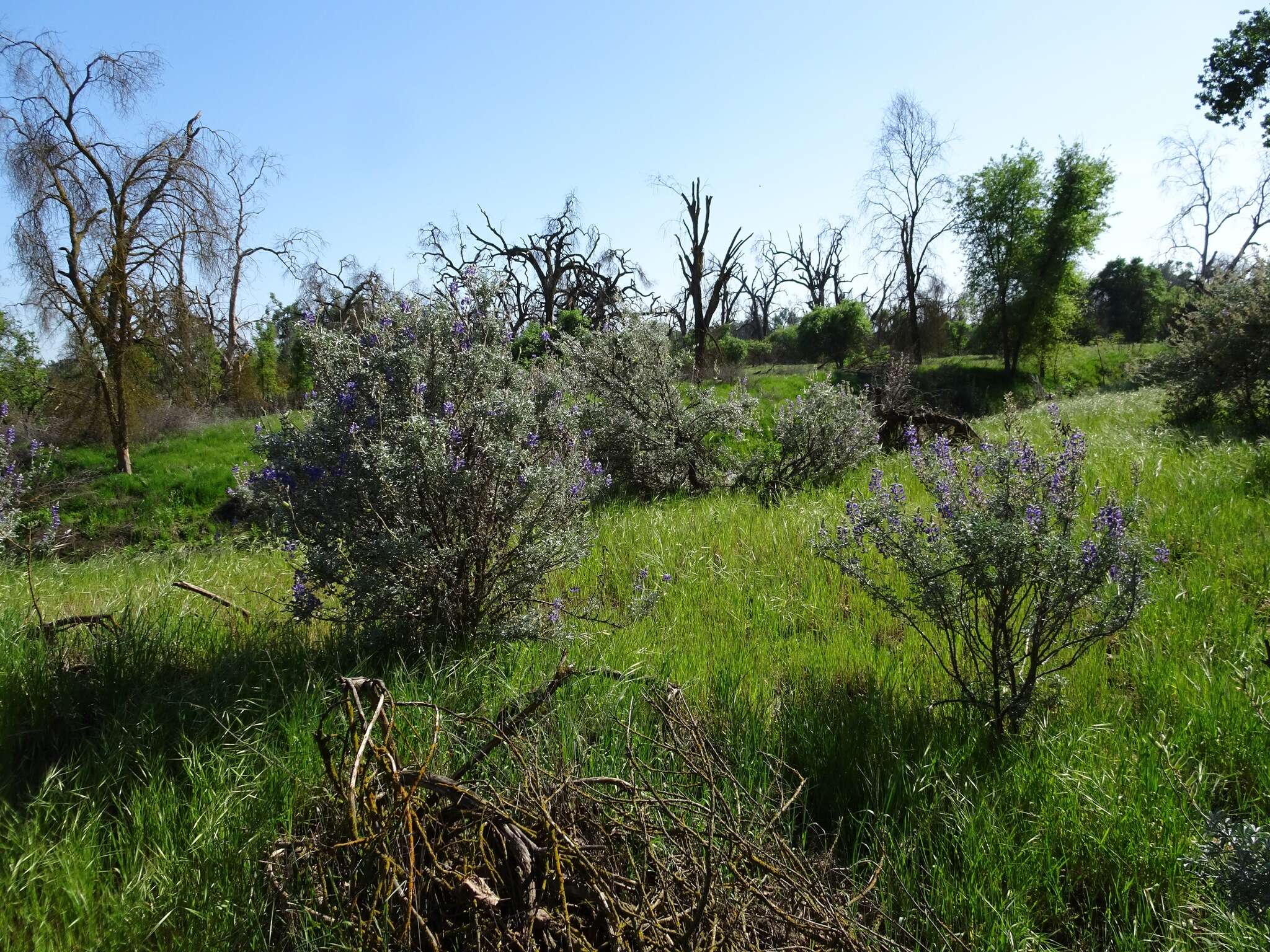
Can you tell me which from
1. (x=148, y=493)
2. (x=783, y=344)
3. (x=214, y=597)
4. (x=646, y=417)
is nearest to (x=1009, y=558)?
(x=214, y=597)

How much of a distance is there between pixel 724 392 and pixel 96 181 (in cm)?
1377

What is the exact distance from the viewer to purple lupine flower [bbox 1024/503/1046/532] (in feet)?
9.37

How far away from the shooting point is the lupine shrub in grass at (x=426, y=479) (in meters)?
3.48

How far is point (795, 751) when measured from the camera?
2.88 m

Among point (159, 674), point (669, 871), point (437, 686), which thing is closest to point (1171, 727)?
point (669, 871)

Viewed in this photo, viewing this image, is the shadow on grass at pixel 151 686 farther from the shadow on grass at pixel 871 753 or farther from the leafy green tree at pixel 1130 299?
the leafy green tree at pixel 1130 299

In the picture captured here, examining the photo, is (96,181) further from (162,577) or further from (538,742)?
(538,742)

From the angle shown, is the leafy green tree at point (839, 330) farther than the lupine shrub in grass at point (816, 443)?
Yes

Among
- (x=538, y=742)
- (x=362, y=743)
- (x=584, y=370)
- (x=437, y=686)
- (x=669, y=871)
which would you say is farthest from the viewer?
(x=584, y=370)

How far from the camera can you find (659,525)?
664 centimetres

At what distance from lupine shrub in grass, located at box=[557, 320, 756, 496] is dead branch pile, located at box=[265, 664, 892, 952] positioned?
23.2 feet

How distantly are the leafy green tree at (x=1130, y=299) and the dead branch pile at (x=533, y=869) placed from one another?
4112cm

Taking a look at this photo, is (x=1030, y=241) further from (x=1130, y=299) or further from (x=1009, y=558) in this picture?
(x=1009, y=558)

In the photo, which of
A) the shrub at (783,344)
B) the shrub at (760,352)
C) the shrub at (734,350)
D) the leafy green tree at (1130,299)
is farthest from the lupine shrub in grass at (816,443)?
the leafy green tree at (1130,299)
